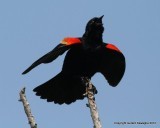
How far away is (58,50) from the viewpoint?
5.63 meters

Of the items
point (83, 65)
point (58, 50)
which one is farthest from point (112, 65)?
point (58, 50)

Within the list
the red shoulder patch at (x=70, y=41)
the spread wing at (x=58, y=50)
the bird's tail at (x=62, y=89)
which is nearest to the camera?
the spread wing at (x=58, y=50)

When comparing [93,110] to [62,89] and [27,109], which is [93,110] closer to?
[27,109]

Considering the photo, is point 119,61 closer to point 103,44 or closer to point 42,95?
point 103,44

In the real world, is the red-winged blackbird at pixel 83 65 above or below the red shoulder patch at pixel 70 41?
below

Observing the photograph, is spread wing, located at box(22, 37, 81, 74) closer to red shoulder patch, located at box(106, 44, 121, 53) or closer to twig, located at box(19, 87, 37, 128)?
red shoulder patch, located at box(106, 44, 121, 53)

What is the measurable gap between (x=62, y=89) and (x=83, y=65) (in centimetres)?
54

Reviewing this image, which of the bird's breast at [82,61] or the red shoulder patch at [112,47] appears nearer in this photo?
the bird's breast at [82,61]

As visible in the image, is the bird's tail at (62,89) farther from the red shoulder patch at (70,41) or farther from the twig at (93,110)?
the twig at (93,110)

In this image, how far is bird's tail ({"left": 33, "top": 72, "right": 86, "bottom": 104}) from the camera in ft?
20.1

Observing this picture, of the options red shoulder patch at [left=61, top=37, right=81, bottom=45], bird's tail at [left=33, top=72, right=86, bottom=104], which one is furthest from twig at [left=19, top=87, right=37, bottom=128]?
bird's tail at [left=33, top=72, right=86, bottom=104]

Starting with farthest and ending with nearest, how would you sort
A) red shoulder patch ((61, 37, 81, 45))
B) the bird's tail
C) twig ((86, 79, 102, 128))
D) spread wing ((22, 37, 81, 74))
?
the bird's tail, red shoulder patch ((61, 37, 81, 45)), spread wing ((22, 37, 81, 74)), twig ((86, 79, 102, 128))

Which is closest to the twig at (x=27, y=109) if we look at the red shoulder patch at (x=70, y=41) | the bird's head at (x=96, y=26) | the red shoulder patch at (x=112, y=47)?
the red shoulder patch at (x=70, y=41)

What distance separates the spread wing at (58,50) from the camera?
5148 mm
